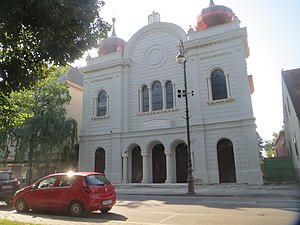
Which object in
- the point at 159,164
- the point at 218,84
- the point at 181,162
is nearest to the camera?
the point at 218,84

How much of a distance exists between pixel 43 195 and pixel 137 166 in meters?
16.5

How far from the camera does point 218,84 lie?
23750 mm

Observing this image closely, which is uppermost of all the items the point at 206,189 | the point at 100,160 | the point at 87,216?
the point at 100,160

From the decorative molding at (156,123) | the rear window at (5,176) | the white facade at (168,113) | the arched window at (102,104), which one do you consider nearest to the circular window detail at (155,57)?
the white facade at (168,113)

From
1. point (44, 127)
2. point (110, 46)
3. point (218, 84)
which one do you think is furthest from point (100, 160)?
point (218, 84)

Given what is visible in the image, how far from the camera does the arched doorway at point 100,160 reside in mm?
27422

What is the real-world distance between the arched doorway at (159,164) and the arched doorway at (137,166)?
138 cm

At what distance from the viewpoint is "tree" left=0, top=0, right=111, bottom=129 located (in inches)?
281

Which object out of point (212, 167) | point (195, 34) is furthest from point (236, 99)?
point (195, 34)

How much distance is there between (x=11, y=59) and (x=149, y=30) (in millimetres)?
→ 21695

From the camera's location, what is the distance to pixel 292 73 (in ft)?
82.7

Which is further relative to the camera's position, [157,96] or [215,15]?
[157,96]

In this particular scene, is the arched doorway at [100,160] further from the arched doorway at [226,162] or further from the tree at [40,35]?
the tree at [40,35]

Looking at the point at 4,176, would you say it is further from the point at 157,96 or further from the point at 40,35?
the point at 157,96
